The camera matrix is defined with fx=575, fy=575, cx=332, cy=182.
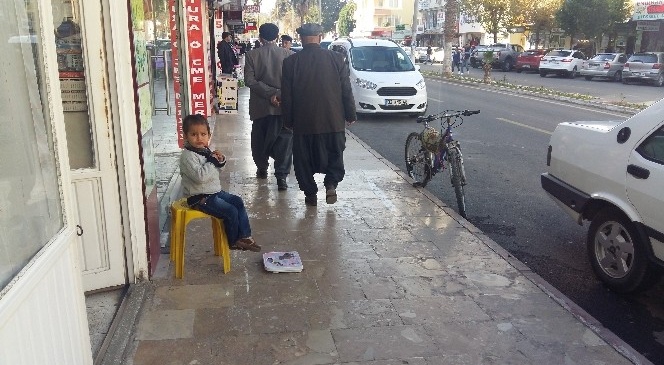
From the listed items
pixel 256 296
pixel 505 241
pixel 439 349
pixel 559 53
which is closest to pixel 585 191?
pixel 505 241

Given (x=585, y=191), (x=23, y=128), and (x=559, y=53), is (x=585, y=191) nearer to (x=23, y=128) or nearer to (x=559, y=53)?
(x=23, y=128)

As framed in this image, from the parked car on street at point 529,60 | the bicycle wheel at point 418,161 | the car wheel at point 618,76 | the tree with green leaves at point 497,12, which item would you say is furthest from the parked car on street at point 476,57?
the bicycle wheel at point 418,161

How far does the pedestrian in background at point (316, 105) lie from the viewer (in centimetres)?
575

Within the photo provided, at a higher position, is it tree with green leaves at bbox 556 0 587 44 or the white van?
→ tree with green leaves at bbox 556 0 587 44

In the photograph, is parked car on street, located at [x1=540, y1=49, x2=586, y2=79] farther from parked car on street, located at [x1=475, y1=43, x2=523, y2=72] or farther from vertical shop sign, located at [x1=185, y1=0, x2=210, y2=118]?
vertical shop sign, located at [x1=185, y1=0, x2=210, y2=118]

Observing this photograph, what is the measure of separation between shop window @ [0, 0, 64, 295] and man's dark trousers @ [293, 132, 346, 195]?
3652 mm

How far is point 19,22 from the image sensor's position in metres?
2.20

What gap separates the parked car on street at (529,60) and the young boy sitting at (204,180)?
32.4m

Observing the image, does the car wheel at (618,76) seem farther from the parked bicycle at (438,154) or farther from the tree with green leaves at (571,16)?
the parked bicycle at (438,154)

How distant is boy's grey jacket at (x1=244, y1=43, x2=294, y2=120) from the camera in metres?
6.55

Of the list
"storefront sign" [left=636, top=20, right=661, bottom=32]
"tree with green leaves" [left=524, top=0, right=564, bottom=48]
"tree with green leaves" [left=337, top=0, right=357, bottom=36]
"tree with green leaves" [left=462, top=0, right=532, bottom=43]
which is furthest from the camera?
"tree with green leaves" [left=337, top=0, right=357, bottom=36]

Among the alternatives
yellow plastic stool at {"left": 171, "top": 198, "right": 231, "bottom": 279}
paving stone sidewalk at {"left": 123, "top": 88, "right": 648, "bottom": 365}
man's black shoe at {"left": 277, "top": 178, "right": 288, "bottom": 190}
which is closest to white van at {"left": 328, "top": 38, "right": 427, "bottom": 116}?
man's black shoe at {"left": 277, "top": 178, "right": 288, "bottom": 190}

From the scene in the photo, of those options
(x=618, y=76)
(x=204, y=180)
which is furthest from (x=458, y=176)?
(x=618, y=76)

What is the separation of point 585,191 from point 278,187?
11.4 feet
